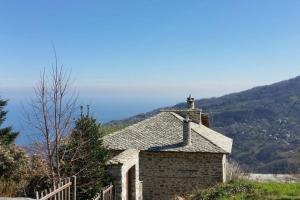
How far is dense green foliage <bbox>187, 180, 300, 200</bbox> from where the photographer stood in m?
17.2

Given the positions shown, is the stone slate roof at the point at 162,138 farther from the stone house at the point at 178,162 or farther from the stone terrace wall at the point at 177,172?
the stone terrace wall at the point at 177,172

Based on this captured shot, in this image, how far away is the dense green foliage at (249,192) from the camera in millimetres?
17188

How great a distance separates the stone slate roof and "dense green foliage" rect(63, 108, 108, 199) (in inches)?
349

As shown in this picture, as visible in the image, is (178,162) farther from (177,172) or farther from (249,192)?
(249,192)

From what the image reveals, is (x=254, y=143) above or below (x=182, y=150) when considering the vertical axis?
below

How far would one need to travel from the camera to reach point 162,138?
86.0 ft

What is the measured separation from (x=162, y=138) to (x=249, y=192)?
29.3 feet

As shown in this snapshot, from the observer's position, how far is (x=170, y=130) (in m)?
27.2

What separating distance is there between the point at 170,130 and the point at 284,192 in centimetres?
1035

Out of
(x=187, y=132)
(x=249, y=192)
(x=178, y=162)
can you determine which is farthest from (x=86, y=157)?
(x=187, y=132)

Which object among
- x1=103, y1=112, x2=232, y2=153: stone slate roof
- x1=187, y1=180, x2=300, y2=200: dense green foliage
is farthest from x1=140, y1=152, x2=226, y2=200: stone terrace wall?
x1=187, y1=180, x2=300, y2=200: dense green foliage

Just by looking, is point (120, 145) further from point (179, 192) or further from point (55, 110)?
point (55, 110)

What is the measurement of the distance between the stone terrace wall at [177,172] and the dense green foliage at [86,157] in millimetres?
8697

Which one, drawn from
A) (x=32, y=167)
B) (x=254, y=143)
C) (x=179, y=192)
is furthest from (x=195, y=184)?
(x=254, y=143)
